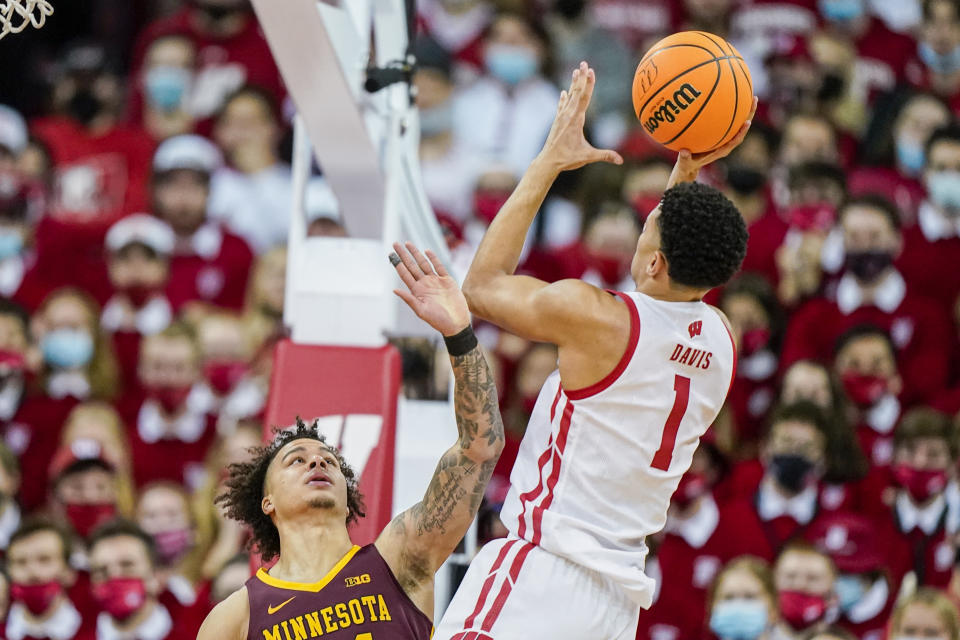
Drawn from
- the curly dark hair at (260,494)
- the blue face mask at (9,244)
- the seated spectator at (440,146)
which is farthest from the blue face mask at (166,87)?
the curly dark hair at (260,494)

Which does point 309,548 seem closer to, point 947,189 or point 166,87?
point 947,189

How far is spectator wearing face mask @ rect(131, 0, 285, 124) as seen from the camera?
995 cm

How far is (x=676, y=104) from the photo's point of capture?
442cm

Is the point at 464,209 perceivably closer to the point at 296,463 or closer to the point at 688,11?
the point at 688,11

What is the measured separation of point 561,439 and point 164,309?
4.84 metres

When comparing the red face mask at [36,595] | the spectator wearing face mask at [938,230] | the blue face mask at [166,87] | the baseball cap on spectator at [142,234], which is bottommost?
the red face mask at [36,595]

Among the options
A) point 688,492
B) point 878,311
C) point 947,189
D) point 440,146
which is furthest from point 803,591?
point 440,146

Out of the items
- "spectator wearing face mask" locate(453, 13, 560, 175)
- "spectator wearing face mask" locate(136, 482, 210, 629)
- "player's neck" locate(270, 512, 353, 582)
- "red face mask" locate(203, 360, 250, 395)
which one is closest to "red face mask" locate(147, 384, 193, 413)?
"red face mask" locate(203, 360, 250, 395)

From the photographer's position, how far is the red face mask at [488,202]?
857 cm

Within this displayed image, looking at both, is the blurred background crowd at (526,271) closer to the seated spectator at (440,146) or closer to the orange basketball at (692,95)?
the seated spectator at (440,146)

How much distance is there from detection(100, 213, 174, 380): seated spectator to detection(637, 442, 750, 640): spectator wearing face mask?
2.93m

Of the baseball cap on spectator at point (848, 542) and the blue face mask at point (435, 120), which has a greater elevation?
the blue face mask at point (435, 120)

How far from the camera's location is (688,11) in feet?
34.1

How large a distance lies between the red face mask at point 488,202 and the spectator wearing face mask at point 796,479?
2.07m
